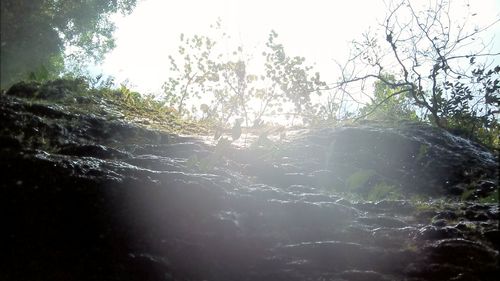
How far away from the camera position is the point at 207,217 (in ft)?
12.2

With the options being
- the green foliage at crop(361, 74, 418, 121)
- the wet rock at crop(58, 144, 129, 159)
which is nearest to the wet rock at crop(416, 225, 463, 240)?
the wet rock at crop(58, 144, 129, 159)

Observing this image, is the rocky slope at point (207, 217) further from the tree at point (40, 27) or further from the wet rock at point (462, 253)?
the tree at point (40, 27)

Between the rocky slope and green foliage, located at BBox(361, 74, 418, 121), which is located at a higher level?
green foliage, located at BBox(361, 74, 418, 121)

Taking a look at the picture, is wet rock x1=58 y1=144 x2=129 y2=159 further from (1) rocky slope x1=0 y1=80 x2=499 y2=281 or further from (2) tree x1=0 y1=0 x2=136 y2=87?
(2) tree x1=0 y1=0 x2=136 y2=87

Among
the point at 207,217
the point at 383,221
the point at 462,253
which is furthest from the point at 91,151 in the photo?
the point at 462,253

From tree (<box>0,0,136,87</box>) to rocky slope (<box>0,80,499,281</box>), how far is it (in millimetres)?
4840

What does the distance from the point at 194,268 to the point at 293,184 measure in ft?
6.41

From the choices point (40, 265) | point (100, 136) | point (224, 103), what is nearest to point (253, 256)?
point (40, 265)

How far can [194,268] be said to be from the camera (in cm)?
339

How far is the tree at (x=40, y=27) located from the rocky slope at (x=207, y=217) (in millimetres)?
4840

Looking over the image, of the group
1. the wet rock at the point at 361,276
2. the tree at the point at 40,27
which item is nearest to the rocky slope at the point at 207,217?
the wet rock at the point at 361,276

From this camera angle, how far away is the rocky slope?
321 centimetres

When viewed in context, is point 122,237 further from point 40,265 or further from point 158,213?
point 40,265

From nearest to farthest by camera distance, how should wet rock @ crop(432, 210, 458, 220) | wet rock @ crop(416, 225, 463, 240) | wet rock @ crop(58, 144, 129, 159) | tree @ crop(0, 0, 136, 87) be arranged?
wet rock @ crop(416, 225, 463, 240) < wet rock @ crop(432, 210, 458, 220) < wet rock @ crop(58, 144, 129, 159) < tree @ crop(0, 0, 136, 87)
